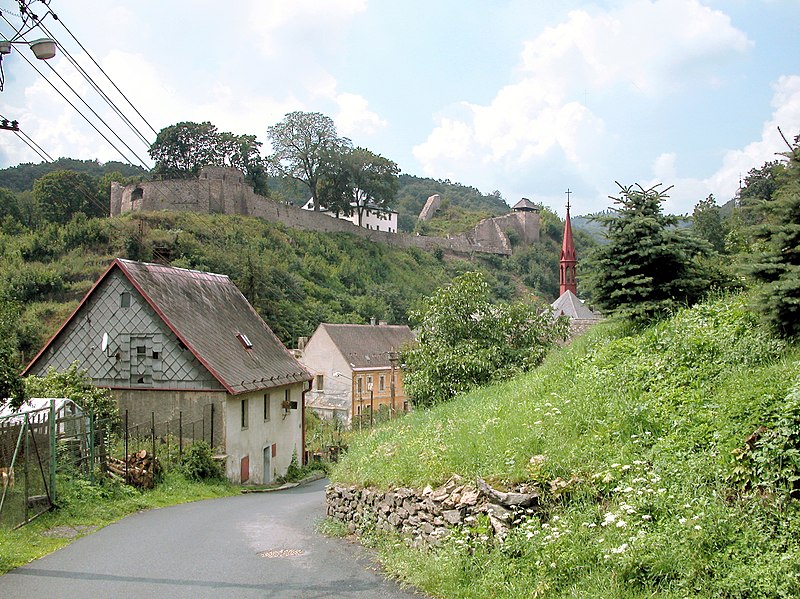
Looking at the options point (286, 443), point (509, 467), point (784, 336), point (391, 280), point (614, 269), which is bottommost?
point (286, 443)

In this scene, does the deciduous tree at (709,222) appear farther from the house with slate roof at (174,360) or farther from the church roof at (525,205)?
the church roof at (525,205)

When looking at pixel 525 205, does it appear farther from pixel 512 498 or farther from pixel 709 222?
pixel 512 498

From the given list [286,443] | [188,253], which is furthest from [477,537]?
[188,253]

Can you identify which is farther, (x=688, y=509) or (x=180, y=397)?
(x=180, y=397)

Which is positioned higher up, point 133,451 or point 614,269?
point 614,269

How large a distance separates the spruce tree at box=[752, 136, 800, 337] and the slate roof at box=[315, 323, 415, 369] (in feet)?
111

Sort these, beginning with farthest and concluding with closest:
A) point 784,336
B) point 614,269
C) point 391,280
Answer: point 391,280
point 614,269
point 784,336

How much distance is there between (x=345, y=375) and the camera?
45531 millimetres

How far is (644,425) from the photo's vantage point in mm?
9375

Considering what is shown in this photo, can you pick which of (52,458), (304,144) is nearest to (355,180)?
(304,144)

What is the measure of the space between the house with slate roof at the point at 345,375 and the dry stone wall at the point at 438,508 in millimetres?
32509

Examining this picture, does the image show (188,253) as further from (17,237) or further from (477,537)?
(477,537)

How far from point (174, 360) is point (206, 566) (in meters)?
15.8

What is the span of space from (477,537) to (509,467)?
3.10ft
